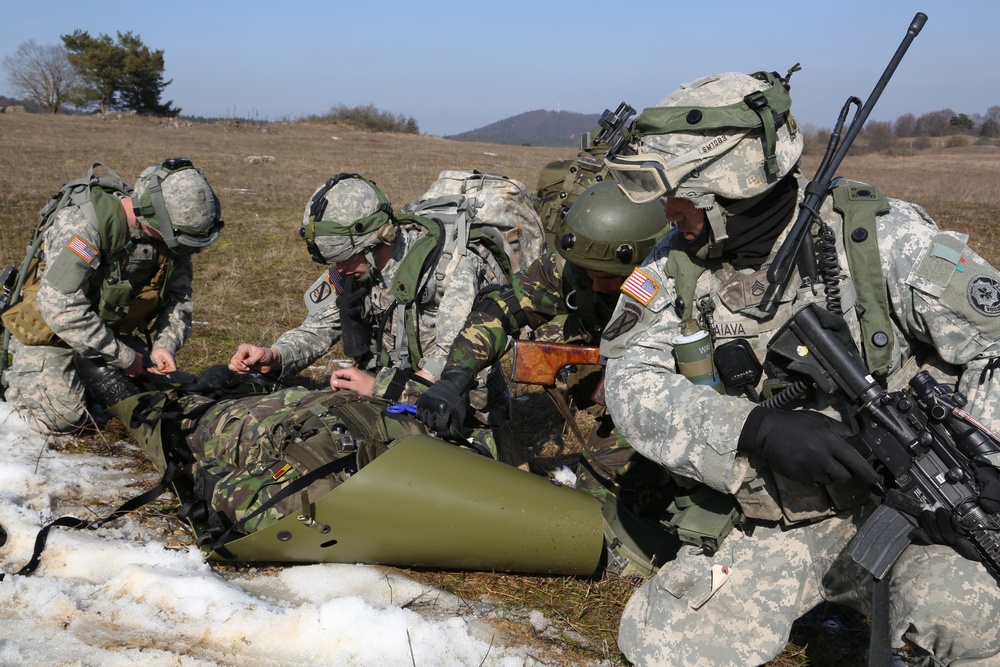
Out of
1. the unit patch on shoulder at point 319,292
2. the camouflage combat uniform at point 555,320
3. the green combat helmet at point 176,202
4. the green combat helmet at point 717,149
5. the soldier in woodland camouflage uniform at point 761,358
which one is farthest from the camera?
the unit patch on shoulder at point 319,292

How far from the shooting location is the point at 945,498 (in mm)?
2611

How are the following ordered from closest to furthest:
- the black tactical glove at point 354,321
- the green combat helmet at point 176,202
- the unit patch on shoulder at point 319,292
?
1. the green combat helmet at point 176,202
2. the black tactical glove at point 354,321
3. the unit patch on shoulder at point 319,292

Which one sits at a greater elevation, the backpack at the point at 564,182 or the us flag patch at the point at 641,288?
the backpack at the point at 564,182

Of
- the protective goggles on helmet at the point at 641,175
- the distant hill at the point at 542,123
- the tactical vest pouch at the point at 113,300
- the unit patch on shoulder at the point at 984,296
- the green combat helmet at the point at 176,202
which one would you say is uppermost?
the distant hill at the point at 542,123

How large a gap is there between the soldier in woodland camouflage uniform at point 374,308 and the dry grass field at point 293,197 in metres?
1.07

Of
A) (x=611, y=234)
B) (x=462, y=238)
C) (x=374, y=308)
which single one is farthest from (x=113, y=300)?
(x=611, y=234)

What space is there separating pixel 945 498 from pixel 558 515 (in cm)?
158

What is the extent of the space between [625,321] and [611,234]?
973 millimetres

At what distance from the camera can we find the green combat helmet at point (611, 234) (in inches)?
165

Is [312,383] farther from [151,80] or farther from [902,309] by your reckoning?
[151,80]

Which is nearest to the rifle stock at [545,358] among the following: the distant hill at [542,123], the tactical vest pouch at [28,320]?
the tactical vest pouch at [28,320]

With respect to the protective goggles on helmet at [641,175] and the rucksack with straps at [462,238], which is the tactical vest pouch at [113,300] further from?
the protective goggles on helmet at [641,175]

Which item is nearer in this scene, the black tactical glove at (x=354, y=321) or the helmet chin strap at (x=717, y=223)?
the helmet chin strap at (x=717, y=223)

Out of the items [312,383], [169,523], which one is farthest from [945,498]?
[312,383]
